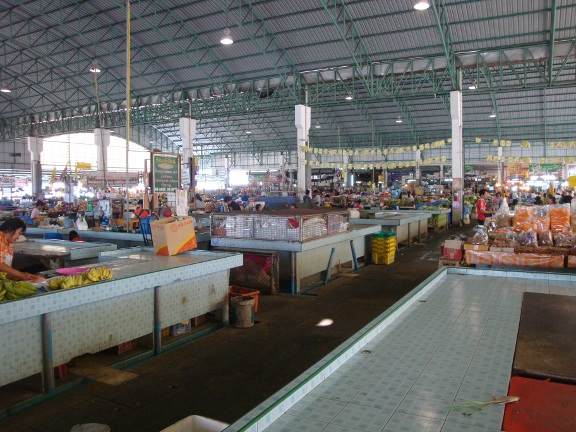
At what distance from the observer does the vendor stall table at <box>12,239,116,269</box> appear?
23.4ft

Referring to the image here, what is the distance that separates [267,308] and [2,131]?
1513 inches

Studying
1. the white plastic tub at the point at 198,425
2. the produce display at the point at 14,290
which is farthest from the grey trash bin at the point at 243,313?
the white plastic tub at the point at 198,425

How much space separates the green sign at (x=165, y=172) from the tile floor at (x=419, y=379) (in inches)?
325

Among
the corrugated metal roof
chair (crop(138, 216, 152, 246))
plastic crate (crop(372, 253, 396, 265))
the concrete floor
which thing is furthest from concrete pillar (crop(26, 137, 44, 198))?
the concrete floor

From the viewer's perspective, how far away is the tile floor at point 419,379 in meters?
1.88

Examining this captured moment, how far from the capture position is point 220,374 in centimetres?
540

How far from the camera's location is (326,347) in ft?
20.9

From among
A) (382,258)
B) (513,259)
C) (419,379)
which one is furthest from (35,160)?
(419,379)

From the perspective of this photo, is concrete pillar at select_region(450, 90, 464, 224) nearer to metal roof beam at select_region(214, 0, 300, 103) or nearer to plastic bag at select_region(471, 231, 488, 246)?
metal roof beam at select_region(214, 0, 300, 103)

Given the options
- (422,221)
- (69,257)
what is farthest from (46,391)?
(422,221)

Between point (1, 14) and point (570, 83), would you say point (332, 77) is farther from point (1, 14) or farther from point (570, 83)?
point (1, 14)

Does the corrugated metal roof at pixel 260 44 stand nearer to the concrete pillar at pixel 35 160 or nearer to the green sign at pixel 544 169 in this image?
the concrete pillar at pixel 35 160

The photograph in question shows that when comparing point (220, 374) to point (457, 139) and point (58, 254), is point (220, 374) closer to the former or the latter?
point (58, 254)

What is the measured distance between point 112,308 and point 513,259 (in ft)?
16.4
